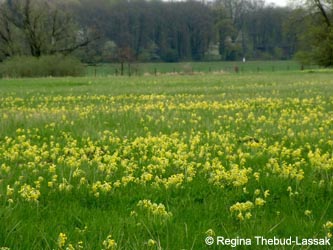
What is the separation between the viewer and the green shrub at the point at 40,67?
165 ft

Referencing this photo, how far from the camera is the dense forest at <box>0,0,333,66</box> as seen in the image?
64250 mm

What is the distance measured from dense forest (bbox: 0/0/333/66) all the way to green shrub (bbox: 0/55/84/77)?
1272cm

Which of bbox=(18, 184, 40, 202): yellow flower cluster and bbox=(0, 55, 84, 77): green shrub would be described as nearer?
bbox=(18, 184, 40, 202): yellow flower cluster

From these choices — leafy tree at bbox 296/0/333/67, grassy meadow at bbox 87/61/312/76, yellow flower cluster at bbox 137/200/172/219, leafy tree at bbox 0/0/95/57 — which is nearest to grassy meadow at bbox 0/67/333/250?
yellow flower cluster at bbox 137/200/172/219

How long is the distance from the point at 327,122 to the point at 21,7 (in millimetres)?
61695

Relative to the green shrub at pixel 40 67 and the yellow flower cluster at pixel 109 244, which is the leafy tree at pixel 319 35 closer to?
the green shrub at pixel 40 67

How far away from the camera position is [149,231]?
3.20m

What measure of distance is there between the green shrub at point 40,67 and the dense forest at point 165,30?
12.7 metres

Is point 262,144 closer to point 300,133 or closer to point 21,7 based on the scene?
point 300,133

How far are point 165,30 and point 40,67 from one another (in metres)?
66.2

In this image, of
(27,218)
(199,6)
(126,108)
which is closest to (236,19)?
A: (199,6)

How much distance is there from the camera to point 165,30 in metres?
113

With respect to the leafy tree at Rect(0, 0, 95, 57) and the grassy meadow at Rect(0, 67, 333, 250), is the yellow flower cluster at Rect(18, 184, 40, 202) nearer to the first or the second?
the grassy meadow at Rect(0, 67, 333, 250)

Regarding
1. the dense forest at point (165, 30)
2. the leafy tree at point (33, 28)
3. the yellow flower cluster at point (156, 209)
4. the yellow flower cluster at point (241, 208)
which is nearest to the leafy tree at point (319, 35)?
the dense forest at point (165, 30)
